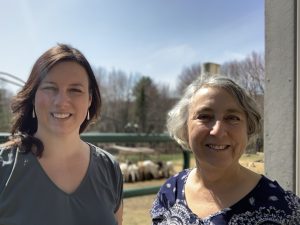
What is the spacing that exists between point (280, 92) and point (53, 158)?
4.31 ft

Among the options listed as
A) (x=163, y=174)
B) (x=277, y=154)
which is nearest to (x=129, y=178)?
(x=163, y=174)

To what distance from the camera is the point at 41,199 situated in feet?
5.50

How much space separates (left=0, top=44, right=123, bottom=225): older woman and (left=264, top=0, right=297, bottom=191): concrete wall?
0.99m

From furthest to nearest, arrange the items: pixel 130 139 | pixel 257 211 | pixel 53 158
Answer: pixel 130 139 → pixel 53 158 → pixel 257 211

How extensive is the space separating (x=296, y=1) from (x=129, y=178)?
6.63 m

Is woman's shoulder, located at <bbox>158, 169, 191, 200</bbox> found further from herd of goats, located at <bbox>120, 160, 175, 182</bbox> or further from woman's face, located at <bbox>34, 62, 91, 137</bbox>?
herd of goats, located at <bbox>120, 160, 175, 182</bbox>

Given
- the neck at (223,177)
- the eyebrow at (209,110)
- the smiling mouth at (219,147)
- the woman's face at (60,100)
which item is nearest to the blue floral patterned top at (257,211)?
the neck at (223,177)

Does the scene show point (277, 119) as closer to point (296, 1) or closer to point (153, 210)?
point (296, 1)

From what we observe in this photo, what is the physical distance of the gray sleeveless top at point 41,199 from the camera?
164cm

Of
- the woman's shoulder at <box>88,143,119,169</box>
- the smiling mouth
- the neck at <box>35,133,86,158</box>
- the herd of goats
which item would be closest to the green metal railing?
the woman's shoulder at <box>88,143,119,169</box>

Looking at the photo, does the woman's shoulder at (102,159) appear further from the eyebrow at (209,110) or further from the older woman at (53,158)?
the eyebrow at (209,110)

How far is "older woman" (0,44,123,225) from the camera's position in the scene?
5.46ft

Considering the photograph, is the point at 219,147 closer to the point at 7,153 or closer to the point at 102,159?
the point at 102,159

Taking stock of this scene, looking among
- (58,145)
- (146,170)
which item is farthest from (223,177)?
(146,170)
